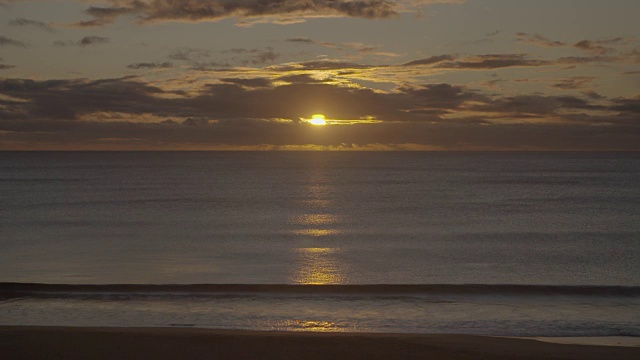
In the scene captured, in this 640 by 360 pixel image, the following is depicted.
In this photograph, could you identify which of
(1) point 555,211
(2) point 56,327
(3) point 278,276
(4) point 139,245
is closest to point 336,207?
(1) point 555,211

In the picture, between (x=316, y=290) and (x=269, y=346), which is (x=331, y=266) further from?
(x=269, y=346)

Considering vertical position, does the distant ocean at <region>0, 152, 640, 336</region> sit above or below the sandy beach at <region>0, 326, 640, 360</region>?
below

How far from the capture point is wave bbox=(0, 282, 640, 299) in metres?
19.1

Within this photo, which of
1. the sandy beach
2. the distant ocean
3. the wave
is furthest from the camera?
the wave

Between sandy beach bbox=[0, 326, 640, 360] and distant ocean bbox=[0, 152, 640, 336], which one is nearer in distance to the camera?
sandy beach bbox=[0, 326, 640, 360]

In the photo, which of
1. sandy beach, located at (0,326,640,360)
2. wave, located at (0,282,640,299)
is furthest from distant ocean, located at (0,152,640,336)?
sandy beach, located at (0,326,640,360)

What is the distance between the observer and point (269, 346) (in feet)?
39.7

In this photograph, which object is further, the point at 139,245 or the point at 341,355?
the point at 139,245

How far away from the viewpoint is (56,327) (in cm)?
1379

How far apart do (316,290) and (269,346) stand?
7493mm

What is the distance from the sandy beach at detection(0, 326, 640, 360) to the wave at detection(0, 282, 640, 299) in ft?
19.3

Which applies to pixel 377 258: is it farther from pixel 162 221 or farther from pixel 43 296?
pixel 162 221

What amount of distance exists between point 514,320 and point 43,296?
1153 centimetres

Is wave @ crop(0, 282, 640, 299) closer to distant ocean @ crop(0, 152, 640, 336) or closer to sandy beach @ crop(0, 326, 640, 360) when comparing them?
distant ocean @ crop(0, 152, 640, 336)
